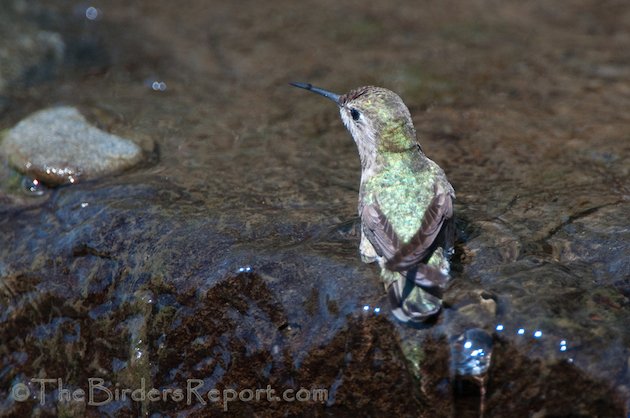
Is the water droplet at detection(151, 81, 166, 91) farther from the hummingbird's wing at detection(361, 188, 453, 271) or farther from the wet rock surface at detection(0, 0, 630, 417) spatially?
the hummingbird's wing at detection(361, 188, 453, 271)

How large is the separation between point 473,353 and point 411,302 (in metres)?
0.42

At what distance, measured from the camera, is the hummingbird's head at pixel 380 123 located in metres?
5.92

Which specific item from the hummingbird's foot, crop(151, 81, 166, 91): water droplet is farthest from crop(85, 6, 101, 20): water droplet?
the hummingbird's foot

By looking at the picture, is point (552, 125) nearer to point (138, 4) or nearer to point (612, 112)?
point (612, 112)

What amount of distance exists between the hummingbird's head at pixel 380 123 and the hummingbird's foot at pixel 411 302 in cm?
124

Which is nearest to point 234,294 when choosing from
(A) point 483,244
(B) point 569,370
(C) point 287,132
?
(A) point 483,244

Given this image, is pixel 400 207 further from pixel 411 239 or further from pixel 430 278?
pixel 430 278

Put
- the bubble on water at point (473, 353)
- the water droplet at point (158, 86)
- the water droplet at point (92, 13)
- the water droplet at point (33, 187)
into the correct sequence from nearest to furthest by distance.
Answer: the bubble on water at point (473, 353)
the water droplet at point (33, 187)
the water droplet at point (158, 86)
the water droplet at point (92, 13)

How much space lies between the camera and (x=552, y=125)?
7.57 metres

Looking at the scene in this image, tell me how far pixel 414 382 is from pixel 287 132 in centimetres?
325

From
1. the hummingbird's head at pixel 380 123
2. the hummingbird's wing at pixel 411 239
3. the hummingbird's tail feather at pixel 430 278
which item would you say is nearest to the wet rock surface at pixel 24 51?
the hummingbird's head at pixel 380 123

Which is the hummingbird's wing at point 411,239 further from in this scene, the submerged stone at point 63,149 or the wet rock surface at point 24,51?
the wet rock surface at point 24,51

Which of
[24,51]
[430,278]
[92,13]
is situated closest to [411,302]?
[430,278]

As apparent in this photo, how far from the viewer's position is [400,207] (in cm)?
552
